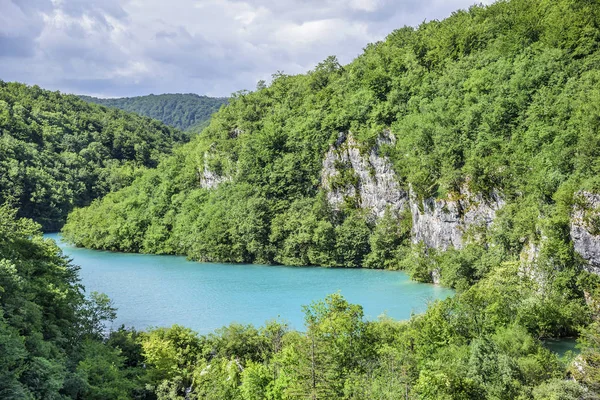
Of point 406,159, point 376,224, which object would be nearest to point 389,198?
point 376,224

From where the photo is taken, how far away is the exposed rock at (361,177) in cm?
5450

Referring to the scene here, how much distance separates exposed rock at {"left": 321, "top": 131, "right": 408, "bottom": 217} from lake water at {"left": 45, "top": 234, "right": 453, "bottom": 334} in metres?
7.93

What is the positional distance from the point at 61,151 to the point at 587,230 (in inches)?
3909

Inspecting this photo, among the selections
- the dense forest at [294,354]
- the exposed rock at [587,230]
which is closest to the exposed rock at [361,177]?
the exposed rock at [587,230]

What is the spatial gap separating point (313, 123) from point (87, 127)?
2951 inches

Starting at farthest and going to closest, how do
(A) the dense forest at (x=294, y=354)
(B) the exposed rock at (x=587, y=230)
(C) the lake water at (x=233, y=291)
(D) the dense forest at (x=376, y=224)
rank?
(C) the lake water at (x=233, y=291) < (B) the exposed rock at (x=587, y=230) < (D) the dense forest at (x=376, y=224) < (A) the dense forest at (x=294, y=354)

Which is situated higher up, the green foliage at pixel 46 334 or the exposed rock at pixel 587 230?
the exposed rock at pixel 587 230

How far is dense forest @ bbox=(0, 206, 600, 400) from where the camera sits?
17.2 meters

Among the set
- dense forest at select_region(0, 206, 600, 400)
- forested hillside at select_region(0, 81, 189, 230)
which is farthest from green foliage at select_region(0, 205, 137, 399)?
forested hillside at select_region(0, 81, 189, 230)

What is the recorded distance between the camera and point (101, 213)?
7712 cm

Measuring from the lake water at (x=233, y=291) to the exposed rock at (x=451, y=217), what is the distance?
4615mm

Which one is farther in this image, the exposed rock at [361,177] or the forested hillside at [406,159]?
the exposed rock at [361,177]

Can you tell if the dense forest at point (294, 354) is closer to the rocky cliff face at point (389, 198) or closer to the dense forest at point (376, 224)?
the dense forest at point (376, 224)

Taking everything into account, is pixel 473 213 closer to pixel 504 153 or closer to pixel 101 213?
pixel 504 153
